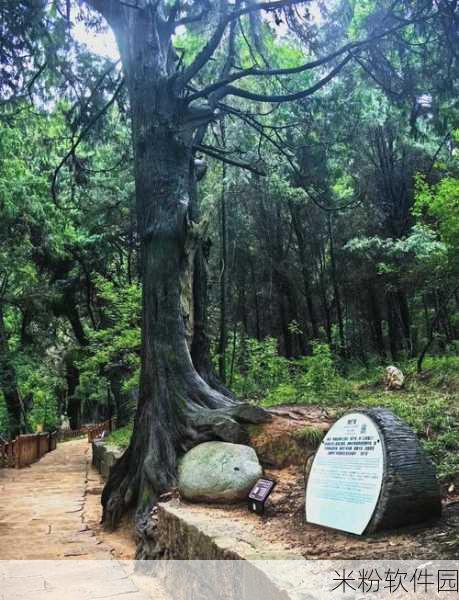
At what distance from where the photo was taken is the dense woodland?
6.72m

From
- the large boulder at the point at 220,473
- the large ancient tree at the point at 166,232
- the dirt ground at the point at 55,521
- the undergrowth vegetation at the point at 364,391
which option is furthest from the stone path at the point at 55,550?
the undergrowth vegetation at the point at 364,391

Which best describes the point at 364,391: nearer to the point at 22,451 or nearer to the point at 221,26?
the point at 221,26

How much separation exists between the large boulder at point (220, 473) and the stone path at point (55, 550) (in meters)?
0.92

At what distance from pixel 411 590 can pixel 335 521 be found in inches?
41.9

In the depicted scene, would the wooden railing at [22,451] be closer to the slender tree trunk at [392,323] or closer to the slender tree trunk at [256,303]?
the slender tree trunk at [256,303]

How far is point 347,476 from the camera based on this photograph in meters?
3.31

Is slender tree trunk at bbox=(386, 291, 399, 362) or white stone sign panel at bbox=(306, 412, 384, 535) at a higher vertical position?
slender tree trunk at bbox=(386, 291, 399, 362)

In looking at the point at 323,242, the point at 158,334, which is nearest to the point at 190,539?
the point at 158,334

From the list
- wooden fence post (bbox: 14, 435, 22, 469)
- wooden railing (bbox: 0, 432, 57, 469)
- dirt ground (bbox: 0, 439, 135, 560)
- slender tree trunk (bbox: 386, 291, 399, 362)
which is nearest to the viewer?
dirt ground (bbox: 0, 439, 135, 560)

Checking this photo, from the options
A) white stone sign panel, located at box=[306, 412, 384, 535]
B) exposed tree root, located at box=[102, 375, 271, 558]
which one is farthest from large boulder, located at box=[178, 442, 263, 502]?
white stone sign panel, located at box=[306, 412, 384, 535]

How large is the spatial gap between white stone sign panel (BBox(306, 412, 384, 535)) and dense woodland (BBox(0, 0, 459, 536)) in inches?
66.8

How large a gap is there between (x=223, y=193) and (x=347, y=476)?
10312mm

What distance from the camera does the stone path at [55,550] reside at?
159 inches

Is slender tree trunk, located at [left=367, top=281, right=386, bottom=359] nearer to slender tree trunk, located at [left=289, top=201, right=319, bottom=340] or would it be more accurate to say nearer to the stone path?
slender tree trunk, located at [left=289, top=201, right=319, bottom=340]
